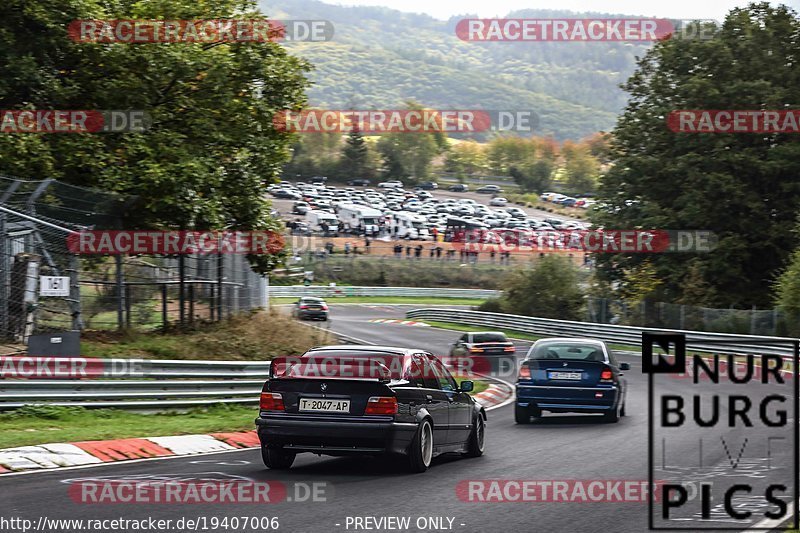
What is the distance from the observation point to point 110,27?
73.9 feet

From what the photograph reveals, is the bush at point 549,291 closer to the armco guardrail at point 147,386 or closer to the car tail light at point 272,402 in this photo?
the armco guardrail at point 147,386

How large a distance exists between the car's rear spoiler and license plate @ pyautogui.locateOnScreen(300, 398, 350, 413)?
9.8 inches

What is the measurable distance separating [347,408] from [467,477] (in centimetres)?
147

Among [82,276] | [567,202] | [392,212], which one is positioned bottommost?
[82,276]

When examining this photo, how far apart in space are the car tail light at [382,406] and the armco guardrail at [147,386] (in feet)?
21.5

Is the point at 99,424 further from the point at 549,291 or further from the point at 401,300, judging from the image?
the point at 401,300

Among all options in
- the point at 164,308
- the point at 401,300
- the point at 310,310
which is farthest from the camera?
the point at 401,300

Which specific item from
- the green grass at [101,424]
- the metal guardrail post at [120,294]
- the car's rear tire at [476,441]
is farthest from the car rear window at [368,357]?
the metal guardrail post at [120,294]

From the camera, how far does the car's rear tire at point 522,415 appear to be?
18.2m

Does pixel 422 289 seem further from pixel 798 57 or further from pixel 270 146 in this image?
pixel 270 146

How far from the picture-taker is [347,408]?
1127cm

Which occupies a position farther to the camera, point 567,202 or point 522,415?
point 567,202

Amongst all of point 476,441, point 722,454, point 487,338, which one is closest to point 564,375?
point 722,454

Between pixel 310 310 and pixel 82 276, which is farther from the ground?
pixel 82 276
